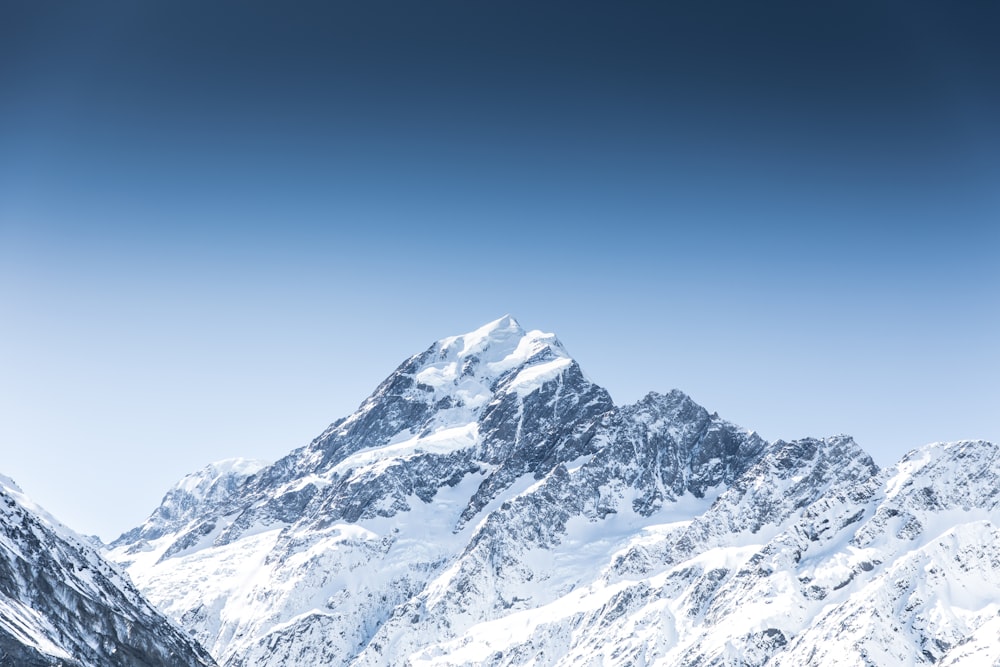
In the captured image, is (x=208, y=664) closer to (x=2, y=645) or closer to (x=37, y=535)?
(x=37, y=535)

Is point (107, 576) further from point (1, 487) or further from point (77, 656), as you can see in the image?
point (77, 656)

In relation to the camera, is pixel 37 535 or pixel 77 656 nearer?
pixel 77 656

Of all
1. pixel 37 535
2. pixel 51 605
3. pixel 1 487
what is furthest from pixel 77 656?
pixel 1 487

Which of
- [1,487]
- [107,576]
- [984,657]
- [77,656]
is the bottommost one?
[984,657]

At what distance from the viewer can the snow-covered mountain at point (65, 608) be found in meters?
105

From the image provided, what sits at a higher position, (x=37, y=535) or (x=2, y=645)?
(x=37, y=535)

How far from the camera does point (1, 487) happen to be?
135 meters

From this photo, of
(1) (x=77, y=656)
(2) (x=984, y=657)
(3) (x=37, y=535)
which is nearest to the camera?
(1) (x=77, y=656)

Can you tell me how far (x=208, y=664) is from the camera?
143250mm

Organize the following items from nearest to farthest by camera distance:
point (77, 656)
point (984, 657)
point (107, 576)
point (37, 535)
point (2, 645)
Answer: point (2, 645) → point (77, 656) → point (37, 535) → point (107, 576) → point (984, 657)

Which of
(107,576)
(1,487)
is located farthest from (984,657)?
(1,487)

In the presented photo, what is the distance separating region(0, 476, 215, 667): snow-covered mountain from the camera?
10512 centimetres

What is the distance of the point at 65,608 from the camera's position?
119 metres

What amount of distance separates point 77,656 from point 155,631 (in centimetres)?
2349
